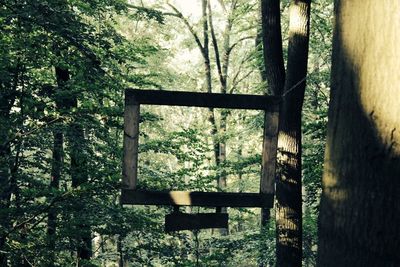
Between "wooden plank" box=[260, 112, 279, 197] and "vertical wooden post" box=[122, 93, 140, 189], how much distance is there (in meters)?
1.29

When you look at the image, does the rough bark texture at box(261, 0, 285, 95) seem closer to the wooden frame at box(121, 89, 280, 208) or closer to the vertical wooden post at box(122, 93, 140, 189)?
the wooden frame at box(121, 89, 280, 208)

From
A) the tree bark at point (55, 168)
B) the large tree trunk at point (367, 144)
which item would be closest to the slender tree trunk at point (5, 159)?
the tree bark at point (55, 168)

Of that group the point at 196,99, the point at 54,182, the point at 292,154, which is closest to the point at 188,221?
the point at 196,99

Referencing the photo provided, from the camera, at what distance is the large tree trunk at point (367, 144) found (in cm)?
171

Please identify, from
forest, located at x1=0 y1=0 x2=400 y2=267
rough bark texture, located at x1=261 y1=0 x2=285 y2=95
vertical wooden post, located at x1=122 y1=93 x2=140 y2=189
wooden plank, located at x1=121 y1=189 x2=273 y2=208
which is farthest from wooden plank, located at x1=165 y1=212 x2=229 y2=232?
rough bark texture, located at x1=261 y1=0 x2=285 y2=95

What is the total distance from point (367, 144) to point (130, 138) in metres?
2.72

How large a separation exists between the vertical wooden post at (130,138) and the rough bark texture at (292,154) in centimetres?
263

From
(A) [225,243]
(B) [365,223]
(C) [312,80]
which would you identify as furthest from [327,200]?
(C) [312,80]

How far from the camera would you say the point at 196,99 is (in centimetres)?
Result: 411

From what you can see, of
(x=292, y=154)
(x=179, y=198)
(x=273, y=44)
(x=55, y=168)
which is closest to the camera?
(x=179, y=198)

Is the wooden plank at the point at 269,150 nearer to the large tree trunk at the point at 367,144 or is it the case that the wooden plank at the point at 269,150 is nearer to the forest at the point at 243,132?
the forest at the point at 243,132

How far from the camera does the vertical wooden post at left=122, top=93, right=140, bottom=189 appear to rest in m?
4.10

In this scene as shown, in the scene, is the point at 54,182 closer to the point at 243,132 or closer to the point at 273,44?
the point at 273,44

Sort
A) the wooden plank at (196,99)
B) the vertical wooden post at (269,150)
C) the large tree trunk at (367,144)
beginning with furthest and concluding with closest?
the vertical wooden post at (269,150) < the wooden plank at (196,99) < the large tree trunk at (367,144)
